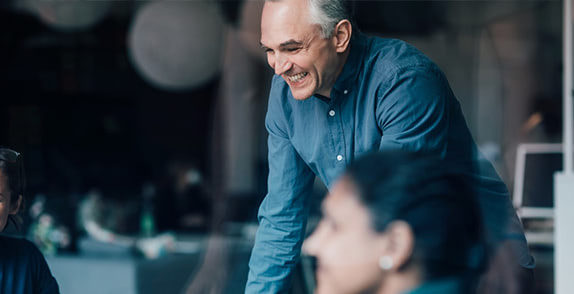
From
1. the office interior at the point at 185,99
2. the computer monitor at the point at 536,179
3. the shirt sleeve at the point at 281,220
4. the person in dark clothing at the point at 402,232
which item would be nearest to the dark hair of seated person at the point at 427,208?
the person in dark clothing at the point at 402,232

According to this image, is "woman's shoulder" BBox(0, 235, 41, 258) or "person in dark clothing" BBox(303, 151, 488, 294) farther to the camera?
"woman's shoulder" BBox(0, 235, 41, 258)

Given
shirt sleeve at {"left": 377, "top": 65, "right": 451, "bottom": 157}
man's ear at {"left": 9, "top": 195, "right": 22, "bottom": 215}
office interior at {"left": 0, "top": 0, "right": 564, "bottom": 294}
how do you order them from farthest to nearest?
office interior at {"left": 0, "top": 0, "right": 564, "bottom": 294} → man's ear at {"left": 9, "top": 195, "right": 22, "bottom": 215} → shirt sleeve at {"left": 377, "top": 65, "right": 451, "bottom": 157}

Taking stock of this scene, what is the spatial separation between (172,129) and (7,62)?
2455mm

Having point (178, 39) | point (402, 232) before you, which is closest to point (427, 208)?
point (402, 232)

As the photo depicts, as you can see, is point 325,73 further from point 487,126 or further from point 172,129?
point 172,129

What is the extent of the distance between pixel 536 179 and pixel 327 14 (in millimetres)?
2640

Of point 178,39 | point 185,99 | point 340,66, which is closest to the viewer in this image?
point 340,66

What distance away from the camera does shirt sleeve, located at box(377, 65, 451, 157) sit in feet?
4.04

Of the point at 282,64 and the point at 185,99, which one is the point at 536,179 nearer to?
the point at 282,64

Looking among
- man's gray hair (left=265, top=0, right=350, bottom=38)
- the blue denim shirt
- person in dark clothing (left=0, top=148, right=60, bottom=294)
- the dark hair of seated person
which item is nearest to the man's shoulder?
the blue denim shirt

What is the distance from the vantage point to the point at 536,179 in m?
3.53

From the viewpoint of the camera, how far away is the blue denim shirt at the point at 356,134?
126cm

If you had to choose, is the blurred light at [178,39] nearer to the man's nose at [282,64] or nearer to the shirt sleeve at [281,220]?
the shirt sleeve at [281,220]

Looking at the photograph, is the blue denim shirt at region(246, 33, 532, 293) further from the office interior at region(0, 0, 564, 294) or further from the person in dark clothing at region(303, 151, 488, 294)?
the office interior at region(0, 0, 564, 294)
